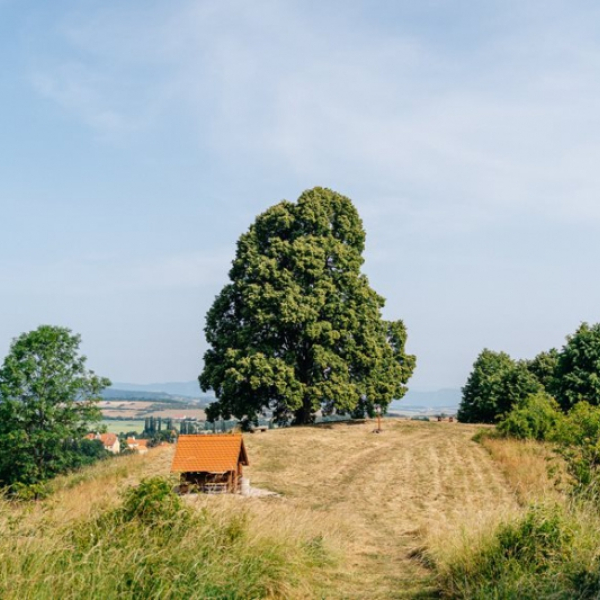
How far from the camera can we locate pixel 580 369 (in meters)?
34.9

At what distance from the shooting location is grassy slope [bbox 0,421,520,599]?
8305 millimetres

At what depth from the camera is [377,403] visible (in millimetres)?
34562

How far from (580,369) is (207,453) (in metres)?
24.7

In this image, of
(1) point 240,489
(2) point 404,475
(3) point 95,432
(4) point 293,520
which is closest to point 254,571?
(4) point 293,520

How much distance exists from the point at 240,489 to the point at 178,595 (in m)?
13.3

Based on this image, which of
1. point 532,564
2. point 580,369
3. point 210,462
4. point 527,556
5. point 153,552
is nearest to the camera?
point 153,552

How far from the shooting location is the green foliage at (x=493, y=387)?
45875 millimetres

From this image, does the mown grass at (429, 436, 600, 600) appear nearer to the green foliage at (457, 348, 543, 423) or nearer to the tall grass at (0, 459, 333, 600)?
the tall grass at (0, 459, 333, 600)

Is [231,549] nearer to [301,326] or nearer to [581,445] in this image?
[581,445]

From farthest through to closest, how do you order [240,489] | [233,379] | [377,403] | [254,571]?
[377,403] < [233,379] < [240,489] < [254,571]

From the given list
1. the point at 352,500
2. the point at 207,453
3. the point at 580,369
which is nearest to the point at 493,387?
the point at 580,369

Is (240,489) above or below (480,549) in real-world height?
below

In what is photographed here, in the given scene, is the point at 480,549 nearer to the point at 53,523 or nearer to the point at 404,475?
the point at 53,523

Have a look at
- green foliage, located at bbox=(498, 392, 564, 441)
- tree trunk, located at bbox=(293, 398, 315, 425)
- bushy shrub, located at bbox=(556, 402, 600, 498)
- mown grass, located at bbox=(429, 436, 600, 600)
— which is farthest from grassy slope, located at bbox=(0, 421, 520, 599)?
green foliage, located at bbox=(498, 392, 564, 441)
